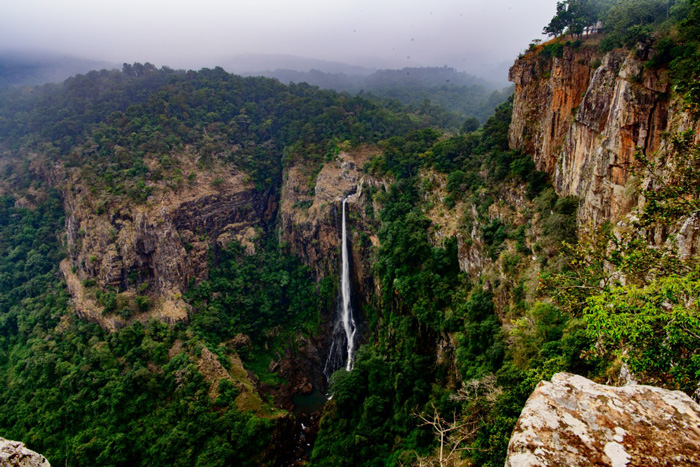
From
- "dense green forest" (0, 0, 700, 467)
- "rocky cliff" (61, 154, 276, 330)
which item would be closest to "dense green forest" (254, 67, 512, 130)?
"dense green forest" (0, 0, 700, 467)

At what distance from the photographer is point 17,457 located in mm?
7902

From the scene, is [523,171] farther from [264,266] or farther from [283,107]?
[283,107]

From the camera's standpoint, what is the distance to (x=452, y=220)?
25.5m

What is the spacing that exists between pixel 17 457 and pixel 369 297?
87.8 ft

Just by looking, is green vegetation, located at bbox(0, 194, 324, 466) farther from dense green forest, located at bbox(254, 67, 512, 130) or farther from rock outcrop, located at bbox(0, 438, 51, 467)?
dense green forest, located at bbox(254, 67, 512, 130)

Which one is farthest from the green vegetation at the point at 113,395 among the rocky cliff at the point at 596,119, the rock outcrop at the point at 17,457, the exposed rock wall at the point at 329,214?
the rocky cliff at the point at 596,119

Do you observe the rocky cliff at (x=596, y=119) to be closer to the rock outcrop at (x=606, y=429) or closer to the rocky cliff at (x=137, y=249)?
the rock outcrop at (x=606, y=429)

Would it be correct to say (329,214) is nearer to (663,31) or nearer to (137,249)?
(137,249)

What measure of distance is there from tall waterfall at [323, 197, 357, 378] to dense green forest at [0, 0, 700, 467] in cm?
156

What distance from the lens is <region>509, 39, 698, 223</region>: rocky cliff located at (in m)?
12.3

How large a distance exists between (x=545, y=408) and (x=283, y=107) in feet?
169

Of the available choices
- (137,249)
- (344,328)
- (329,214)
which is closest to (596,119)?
(329,214)

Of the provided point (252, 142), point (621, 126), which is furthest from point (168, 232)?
point (621, 126)

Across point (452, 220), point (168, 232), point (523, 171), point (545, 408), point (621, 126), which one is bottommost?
point (168, 232)
